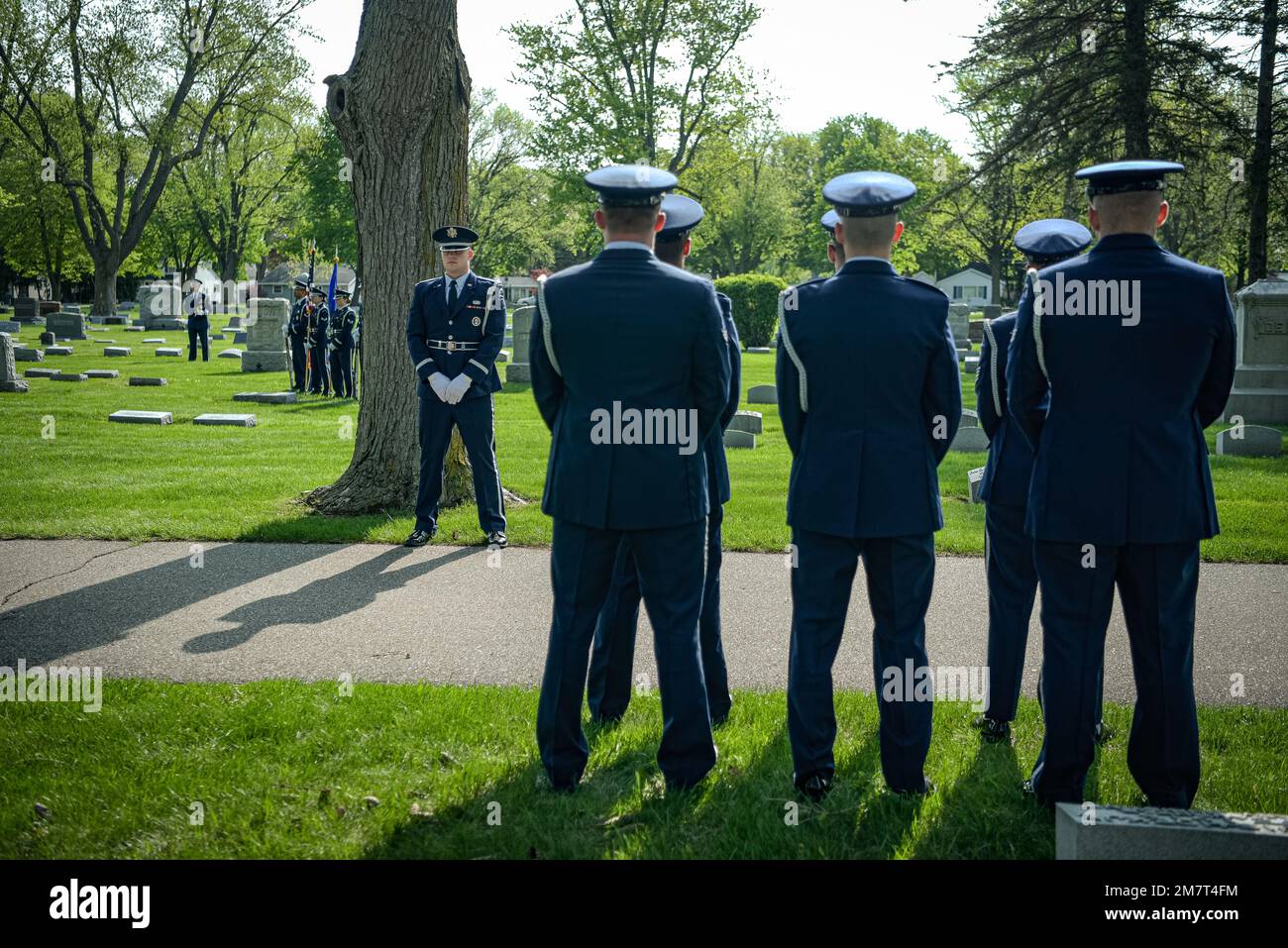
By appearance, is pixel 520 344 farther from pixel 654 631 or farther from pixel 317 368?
pixel 654 631

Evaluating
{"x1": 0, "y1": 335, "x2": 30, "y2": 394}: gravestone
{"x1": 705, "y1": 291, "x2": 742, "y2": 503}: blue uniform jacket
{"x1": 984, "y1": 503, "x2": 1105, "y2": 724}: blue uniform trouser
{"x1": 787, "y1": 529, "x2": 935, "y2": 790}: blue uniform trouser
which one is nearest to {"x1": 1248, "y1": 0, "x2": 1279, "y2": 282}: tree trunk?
{"x1": 984, "y1": 503, "x2": 1105, "y2": 724}: blue uniform trouser

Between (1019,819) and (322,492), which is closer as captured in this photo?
(1019,819)

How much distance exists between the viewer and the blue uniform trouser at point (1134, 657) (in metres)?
4.07

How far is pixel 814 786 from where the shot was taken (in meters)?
4.33

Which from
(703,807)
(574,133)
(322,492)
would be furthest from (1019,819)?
(574,133)

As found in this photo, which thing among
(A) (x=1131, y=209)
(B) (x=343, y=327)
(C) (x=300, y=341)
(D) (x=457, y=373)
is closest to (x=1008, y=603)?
(A) (x=1131, y=209)

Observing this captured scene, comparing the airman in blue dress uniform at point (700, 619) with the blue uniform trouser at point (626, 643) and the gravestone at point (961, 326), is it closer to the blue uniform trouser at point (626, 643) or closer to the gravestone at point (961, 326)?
the blue uniform trouser at point (626, 643)

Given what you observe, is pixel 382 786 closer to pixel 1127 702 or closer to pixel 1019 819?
pixel 1019 819

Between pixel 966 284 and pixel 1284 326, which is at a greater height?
pixel 966 284

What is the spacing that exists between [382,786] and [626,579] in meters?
1.41

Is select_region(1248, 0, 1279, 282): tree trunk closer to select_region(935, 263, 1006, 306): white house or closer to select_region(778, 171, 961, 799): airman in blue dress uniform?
select_region(778, 171, 961, 799): airman in blue dress uniform

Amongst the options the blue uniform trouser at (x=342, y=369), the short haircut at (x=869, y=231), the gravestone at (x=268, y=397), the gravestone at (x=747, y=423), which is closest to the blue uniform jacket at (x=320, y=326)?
the blue uniform trouser at (x=342, y=369)

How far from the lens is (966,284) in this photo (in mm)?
96688
